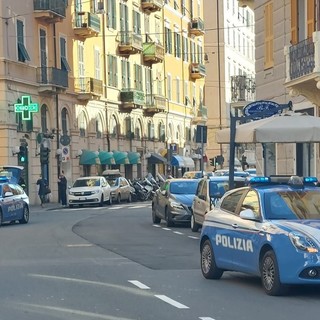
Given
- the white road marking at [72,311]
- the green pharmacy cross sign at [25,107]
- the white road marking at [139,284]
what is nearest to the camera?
the white road marking at [72,311]

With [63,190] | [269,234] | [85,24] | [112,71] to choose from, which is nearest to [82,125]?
[85,24]

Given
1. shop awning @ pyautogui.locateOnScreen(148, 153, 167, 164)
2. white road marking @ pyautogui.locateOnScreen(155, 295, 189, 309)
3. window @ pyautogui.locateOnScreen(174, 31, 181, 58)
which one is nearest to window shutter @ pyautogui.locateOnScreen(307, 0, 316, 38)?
white road marking @ pyautogui.locateOnScreen(155, 295, 189, 309)

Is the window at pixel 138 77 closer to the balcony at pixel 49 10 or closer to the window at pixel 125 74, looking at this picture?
the window at pixel 125 74

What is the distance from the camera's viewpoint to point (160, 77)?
7088cm

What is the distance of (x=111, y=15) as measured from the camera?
60.1 m

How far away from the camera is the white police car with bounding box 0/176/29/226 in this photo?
29.8m

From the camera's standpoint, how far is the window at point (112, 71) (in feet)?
197

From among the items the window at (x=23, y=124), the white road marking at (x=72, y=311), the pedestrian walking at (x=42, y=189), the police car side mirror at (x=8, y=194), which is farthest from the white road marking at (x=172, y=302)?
the pedestrian walking at (x=42, y=189)

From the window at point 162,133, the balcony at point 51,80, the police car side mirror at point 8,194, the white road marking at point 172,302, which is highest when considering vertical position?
the balcony at point 51,80

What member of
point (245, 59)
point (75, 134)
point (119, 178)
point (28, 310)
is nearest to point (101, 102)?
point (75, 134)

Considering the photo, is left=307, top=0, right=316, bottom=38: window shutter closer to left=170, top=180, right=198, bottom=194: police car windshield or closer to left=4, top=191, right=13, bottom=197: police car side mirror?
left=170, top=180, right=198, bottom=194: police car windshield

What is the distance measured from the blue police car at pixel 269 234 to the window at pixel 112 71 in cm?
4573

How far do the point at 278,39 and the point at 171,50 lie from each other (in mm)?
44189

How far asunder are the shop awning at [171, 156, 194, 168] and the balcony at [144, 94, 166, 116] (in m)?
3.54
